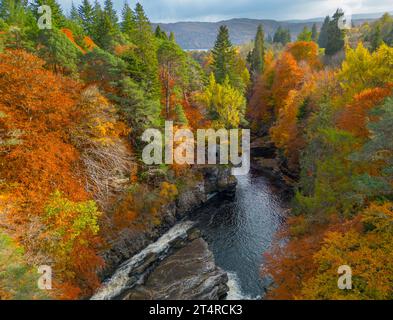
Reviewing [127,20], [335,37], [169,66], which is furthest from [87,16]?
[335,37]

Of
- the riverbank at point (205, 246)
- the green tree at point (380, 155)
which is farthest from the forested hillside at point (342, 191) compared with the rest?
the riverbank at point (205, 246)

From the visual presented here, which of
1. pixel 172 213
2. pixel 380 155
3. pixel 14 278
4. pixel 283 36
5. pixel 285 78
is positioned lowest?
pixel 172 213

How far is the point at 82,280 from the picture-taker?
20578mm

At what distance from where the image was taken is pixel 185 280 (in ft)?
73.4

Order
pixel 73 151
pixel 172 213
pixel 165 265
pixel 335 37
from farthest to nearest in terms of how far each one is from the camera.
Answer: pixel 335 37
pixel 172 213
pixel 165 265
pixel 73 151

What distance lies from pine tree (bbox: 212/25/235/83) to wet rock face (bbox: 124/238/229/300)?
31371mm

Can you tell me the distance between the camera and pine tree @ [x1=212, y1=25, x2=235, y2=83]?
4725 centimetres

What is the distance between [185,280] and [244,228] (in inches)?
417

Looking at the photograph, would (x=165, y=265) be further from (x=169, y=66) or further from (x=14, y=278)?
(x=169, y=66)

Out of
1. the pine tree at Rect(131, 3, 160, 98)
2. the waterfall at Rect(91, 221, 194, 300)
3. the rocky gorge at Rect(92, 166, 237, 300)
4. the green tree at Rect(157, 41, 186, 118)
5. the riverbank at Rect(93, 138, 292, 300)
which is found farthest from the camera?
the green tree at Rect(157, 41, 186, 118)

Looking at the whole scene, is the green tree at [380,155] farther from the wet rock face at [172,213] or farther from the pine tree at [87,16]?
the pine tree at [87,16]

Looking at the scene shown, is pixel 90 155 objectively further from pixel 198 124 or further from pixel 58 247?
pixel 198 124

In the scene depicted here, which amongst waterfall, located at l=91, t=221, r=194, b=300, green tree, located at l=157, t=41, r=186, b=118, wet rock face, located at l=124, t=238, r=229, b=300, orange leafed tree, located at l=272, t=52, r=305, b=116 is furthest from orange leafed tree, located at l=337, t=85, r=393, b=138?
orange leafed tree, located at l=272, t=52, r=305, b=116

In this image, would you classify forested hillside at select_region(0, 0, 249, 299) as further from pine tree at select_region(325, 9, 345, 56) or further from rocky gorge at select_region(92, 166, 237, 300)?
pine tree at select_region(325, 9, 345, 56)
